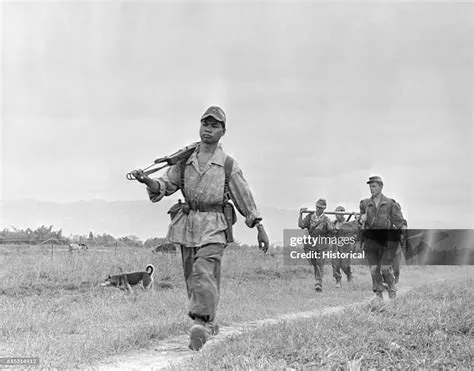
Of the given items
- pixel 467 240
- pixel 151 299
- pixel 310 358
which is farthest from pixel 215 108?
pixel 467 240

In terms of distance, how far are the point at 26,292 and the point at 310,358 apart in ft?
24.7

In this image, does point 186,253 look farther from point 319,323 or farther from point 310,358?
point 310,358

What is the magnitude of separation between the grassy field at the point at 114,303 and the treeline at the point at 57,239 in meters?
1.87

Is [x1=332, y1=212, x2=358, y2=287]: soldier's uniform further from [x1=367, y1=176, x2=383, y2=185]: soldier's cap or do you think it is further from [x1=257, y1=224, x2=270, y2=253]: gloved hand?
[x1=257, y1=224, x2=270, y2=253]: gloved hand

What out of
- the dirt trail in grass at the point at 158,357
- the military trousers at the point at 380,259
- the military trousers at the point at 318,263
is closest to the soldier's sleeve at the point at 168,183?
the dirt trail in grass at the point at 158,357

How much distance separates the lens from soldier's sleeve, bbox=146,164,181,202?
21.9ft

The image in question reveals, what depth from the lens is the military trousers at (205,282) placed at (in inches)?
247

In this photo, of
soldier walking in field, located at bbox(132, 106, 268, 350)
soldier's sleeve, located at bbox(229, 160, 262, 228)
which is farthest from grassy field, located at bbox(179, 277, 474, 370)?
soldier's sleeve, located at bbox(229, 160, 262, 228)

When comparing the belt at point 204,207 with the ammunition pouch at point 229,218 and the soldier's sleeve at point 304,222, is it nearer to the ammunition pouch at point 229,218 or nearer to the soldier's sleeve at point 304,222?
the ammunition pouch at point 229,218

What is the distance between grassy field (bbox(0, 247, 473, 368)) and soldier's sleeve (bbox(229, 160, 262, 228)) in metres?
1.24

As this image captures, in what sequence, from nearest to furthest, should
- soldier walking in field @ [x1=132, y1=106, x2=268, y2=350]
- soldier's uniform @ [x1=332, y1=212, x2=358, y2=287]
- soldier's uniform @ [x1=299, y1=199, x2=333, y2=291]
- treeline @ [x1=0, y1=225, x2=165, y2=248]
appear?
1. soldier walking in field @ [x1=132, y1=106, x2=268, y2=350]
2. soldier's uniform @ [x1=299, y1=199, x2=333, y2=291]
3. soldier's uniform @ [x1=332, y1=212, x2=358, y2=287]
4. treeline @ [x1=0, y1=225, x2=165, y2=248]

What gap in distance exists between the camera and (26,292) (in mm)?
11195

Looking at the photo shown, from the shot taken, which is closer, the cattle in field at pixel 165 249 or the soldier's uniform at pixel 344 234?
the soldier's uniform at pixel 344 234

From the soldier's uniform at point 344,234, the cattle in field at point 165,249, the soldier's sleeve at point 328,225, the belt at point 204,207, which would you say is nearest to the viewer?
the belt at point 204,207
